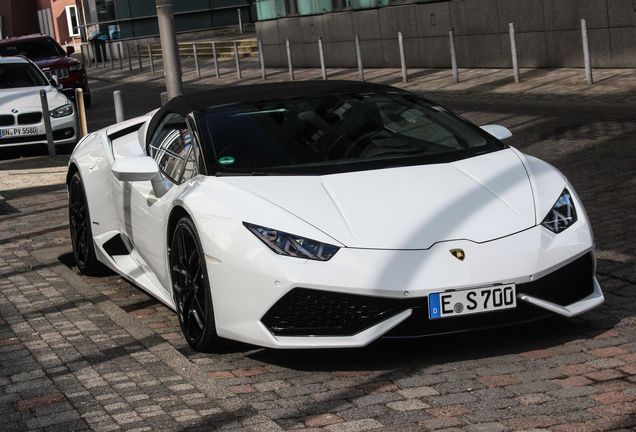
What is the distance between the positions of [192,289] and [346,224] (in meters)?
1.00

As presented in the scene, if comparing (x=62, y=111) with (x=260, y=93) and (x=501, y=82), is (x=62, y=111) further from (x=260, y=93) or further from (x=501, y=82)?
(x=260, y=93)

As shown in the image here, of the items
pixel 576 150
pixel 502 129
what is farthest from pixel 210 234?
pixel 576 150

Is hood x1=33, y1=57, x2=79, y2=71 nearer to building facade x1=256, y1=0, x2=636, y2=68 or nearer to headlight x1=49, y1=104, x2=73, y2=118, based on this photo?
building facade x1=256, y1=0, x2=636, y2=68

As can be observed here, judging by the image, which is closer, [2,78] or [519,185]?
[519,185]

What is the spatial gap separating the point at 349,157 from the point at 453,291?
1217mm

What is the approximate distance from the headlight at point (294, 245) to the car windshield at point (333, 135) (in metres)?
0.64

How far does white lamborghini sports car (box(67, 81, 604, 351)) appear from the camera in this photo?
411cm

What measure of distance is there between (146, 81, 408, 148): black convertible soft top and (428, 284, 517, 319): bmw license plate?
6.51 feet

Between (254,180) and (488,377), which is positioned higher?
(254,180)

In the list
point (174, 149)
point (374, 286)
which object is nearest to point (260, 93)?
point (174, 149)

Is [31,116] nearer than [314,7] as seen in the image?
Yes

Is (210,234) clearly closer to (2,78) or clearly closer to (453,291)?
(453,291)

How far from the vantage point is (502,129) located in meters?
5.63

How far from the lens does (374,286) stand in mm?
4043
